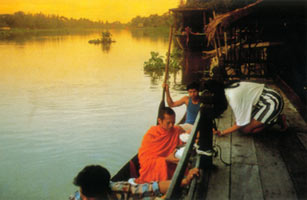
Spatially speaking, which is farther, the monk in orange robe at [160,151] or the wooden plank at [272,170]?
the monk in orange robe at [160,151]

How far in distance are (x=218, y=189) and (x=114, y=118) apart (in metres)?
10.5

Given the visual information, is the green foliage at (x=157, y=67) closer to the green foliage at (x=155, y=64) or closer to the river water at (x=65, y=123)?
the green foliage at (x=155, y=64)

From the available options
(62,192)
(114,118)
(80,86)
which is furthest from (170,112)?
(80,86)

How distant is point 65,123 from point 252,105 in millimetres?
9937

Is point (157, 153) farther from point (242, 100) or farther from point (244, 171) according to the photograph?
point (242, 100)

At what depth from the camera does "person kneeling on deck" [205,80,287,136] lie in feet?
12.1

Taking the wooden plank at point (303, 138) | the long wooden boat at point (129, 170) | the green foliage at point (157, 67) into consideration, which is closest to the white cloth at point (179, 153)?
the long wooden boat at point (129, 170)

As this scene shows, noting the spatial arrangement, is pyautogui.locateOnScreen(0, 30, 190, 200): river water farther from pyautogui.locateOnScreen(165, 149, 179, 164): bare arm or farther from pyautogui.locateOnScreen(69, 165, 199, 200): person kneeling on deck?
pyautogui.locateOnScreen(69, 165, 199, 200): person kneeling on deck

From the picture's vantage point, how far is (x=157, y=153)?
12.1ft

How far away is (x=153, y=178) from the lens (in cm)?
345

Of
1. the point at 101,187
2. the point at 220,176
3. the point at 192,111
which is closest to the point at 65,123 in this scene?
the point at 192,111

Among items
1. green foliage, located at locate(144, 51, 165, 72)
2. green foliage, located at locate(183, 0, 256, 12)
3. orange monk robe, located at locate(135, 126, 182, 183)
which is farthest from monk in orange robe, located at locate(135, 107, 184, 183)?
green foliage, located at locate(144, 51, 165, 72)

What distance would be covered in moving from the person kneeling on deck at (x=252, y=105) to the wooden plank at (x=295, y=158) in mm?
342

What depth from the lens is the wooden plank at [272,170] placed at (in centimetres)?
268
